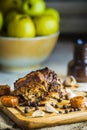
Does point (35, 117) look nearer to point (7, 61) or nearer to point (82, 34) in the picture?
point (7, 61)

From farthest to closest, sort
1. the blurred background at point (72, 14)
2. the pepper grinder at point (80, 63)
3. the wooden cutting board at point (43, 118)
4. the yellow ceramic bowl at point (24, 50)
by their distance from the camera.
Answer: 1. the blurred background at point (72, 14)
2. the yellow ceramic bowl at point (24, 50)
3. the pepper grinder at point (80, 63)
4. the wooden cutting board at point (43, 118)

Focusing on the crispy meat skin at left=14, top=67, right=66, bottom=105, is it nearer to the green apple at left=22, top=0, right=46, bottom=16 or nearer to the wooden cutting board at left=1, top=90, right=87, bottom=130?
the wooden cutting board at left=1, top=90, right=87, bottom=130

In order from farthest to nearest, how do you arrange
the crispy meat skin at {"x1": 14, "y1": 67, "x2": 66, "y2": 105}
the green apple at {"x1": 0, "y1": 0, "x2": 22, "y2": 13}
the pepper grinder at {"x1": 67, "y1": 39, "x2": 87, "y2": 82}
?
the green apple at {"x1": 0, "y1": 0, "x2": 22, "y2": 13}
the pepper grinder at {"x1": 67, "y1": 39, "x2": 87, "y2": 82}
the crispy meat skin at {"x1": 14, "y1": 67, "x2": 66, "y2": 105}

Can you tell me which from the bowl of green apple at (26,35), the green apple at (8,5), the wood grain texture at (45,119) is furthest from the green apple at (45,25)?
the wood grain texture at (45,119)

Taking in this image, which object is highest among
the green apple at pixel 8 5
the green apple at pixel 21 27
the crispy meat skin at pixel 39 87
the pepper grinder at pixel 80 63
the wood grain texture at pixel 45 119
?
the green apple at pixel 8 5

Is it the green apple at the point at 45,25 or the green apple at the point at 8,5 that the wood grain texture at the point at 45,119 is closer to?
the green apple at the point at 45,25

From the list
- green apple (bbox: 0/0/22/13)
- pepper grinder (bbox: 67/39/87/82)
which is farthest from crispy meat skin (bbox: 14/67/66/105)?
green apple (bbox: 0/0/22/13)
